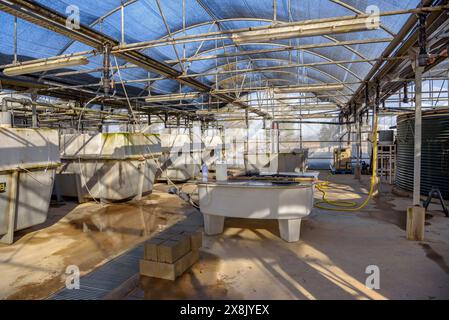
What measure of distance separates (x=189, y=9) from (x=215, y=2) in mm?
666

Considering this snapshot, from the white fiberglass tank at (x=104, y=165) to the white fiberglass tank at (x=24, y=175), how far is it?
197 cm

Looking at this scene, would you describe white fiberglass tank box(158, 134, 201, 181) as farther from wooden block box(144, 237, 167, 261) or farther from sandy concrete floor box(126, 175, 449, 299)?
wooden block box(144, 237, 167, 261)

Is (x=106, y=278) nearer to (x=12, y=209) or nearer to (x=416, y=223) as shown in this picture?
(x=12, y=209)

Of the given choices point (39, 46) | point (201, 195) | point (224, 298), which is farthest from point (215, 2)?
point (224, 298)

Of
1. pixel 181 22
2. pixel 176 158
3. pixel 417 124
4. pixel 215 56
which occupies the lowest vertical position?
pixel 176 158

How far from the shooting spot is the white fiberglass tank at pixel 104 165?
25.2 feet

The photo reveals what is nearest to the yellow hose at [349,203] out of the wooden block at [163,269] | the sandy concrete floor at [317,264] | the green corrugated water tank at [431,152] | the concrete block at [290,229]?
the sandy concrete floor at [317,264]

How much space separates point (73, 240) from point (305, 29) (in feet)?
16.3

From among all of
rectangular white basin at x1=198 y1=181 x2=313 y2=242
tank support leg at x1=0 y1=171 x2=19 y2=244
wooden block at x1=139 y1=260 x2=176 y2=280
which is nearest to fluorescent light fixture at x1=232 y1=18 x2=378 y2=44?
rectangular white basin at x1=198 y1=181 x2=313 y2=242

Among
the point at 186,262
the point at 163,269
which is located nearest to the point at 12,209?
the point at 163,269

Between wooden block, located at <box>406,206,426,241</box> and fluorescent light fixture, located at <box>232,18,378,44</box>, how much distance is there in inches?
114

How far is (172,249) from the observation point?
3475mm

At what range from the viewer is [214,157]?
14.0 m
